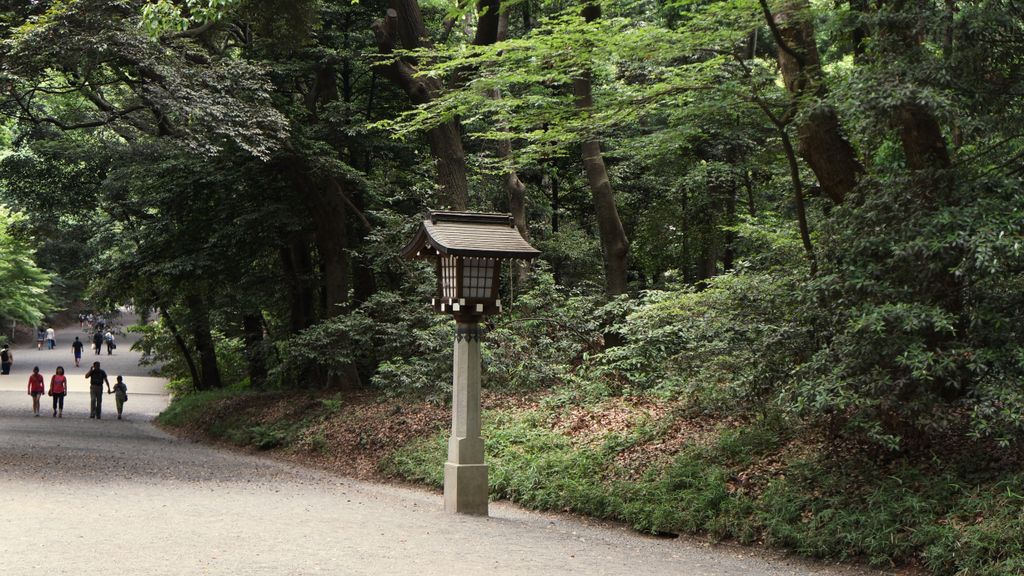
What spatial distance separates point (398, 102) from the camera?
2173 cm

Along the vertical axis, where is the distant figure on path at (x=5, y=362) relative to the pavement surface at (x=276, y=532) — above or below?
above

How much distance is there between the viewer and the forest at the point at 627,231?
27.1ft

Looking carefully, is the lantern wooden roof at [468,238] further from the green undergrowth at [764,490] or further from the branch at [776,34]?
the branch at [776,34]

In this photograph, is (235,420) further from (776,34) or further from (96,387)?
(776,34)

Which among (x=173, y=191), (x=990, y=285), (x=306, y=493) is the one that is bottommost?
(x=306, y=493)

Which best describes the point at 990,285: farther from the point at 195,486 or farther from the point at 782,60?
the point at 195,486

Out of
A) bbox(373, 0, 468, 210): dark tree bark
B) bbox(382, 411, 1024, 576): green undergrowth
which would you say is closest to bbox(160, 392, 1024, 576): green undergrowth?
bbox(382, 411, 1024, 576): green undergrowth

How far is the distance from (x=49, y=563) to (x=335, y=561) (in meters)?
2.21

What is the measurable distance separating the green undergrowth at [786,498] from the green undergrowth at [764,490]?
13mm

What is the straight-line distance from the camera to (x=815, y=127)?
36.9 ft

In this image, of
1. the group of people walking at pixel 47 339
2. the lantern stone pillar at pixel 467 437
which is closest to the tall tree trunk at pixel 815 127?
the lantern stone pillar at pixel 467 437

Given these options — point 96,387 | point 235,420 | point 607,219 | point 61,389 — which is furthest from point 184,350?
point 607,219

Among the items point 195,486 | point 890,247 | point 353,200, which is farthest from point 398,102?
point 890,247

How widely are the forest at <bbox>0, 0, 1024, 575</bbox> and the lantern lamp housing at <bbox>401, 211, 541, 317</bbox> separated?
2.22m
